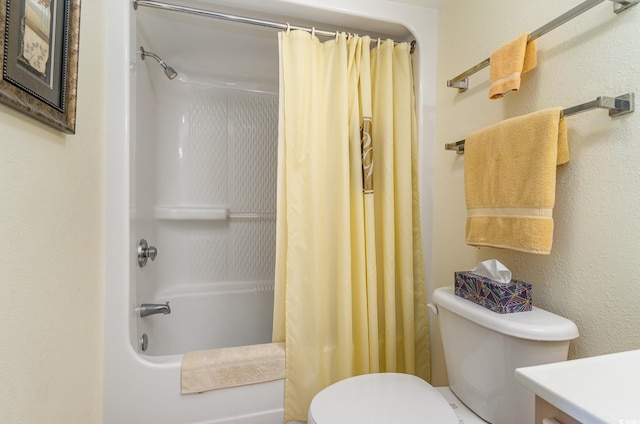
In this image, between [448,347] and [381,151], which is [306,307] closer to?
[448,347]

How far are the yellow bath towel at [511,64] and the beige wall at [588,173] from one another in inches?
1.8

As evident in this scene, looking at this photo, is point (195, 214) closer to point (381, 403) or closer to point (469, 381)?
point (381, 403)

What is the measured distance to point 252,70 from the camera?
81.0 inches

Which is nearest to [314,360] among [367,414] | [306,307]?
[306,307]

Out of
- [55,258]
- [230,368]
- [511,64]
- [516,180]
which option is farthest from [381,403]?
[511,64]

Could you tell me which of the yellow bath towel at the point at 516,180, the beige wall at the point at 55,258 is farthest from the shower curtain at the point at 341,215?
the beige wall at the point at 55,258

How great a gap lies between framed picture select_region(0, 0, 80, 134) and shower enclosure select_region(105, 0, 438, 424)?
31 centimetres

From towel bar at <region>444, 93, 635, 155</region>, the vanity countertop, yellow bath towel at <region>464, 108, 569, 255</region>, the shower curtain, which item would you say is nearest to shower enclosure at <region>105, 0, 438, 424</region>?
the shower curtain

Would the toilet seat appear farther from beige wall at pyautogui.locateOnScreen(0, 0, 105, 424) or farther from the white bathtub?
the white bathtub

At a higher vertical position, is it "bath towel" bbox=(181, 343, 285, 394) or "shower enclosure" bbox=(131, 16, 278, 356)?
"shower enclosure" bbox=(131, 16, 278, 356)

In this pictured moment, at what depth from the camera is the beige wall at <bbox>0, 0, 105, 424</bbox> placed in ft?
2.16

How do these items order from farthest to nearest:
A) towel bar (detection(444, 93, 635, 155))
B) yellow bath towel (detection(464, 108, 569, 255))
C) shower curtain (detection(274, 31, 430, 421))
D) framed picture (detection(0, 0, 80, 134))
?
1. shower curtain (detection(274, 31, 430, 421))
2. yellow bath towel (detection(464, 108, 569, 255))
3. towel bar (detection(444, 93, 635, 155))
4. framed picture (detection(0, 0, 80, 134))

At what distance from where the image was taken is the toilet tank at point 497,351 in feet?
2.53

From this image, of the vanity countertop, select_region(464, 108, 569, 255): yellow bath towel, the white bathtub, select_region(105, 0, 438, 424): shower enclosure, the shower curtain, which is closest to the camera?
the vanity countertop
